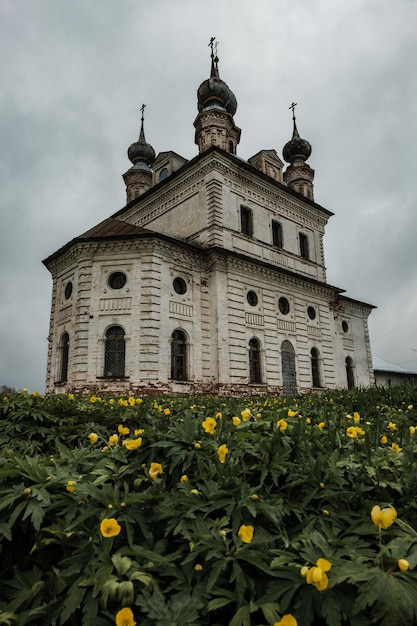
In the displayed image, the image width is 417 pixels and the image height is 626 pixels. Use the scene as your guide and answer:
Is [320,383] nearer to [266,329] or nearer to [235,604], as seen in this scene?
[266,329]

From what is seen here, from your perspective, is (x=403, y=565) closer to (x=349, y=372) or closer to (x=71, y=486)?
(x=71, y=486)

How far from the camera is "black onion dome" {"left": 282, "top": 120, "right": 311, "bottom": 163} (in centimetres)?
2992

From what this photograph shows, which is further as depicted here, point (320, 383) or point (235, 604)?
point (320, 383)

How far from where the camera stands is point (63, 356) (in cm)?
1945

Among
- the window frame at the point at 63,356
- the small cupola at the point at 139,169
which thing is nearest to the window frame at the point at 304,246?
the small cupola at the point at 139,169

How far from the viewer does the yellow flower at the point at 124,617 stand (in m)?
1.58

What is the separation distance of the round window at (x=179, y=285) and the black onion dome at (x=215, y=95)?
11837mm

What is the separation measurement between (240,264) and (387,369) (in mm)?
24819

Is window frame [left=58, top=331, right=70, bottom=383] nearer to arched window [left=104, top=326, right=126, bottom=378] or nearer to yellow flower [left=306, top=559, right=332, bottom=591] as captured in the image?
arched window [left=104, top=326, right=126, bottom=378]

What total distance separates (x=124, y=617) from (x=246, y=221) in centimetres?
2216

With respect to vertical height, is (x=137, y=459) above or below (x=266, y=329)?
below

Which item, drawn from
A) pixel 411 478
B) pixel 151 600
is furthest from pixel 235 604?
pixel 411 478

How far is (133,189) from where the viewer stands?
99.0ft

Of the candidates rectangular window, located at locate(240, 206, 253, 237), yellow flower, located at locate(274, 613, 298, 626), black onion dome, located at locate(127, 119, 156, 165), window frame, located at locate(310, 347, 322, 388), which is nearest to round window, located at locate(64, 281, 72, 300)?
rectangular window, located at locate(240, 206, 253, 237)
